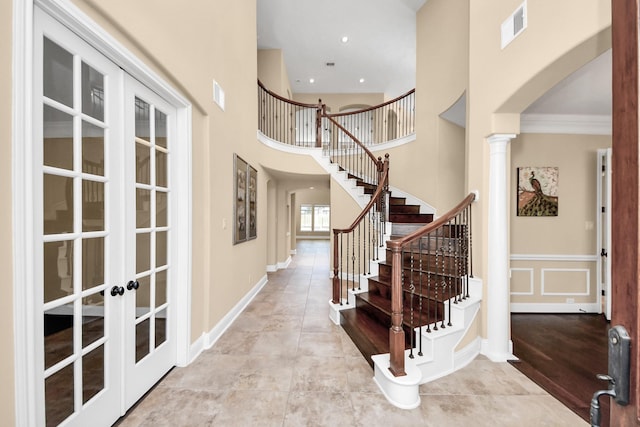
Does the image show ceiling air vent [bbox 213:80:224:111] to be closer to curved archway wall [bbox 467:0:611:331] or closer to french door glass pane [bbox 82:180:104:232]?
french door glass pane [bbox 82:180:104:232]

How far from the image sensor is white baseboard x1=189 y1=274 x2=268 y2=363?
2.71m

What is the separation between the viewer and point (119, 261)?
183cm

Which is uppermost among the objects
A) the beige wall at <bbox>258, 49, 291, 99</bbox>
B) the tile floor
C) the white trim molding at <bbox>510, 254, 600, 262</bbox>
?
the beige wall at <bbox>258, 49, 291, 99</bbox>

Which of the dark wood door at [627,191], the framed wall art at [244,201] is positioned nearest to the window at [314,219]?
the framed wall art at [244,201]

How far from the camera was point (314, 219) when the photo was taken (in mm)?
17031

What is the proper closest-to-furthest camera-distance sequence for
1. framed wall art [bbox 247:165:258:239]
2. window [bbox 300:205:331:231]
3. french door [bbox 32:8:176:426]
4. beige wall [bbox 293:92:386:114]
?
french door [bbox 32:8:176:426] < framed wall art [bbox 247:165:258:239] < beige wall [bbox 293:92:386:114] < window [bbox 300:205:331:231]

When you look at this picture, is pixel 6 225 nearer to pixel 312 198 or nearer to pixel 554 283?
pixel 554 283

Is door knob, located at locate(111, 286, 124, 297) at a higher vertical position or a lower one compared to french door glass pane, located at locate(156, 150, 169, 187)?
lower

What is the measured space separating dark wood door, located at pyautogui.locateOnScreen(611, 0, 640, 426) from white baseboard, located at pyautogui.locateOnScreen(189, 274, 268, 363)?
115 inches

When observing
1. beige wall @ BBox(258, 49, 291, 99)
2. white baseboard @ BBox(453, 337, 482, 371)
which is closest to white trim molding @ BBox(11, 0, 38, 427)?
white baseboard @ BBox(453, 337, 482, 371)

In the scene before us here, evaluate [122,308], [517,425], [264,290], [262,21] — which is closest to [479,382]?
[517,425]

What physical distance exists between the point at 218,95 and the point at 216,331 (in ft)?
8.57

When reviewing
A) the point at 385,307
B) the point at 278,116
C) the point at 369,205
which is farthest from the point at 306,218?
the point at 385,307

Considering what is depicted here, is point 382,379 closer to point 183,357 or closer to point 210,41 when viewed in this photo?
point 183,357
